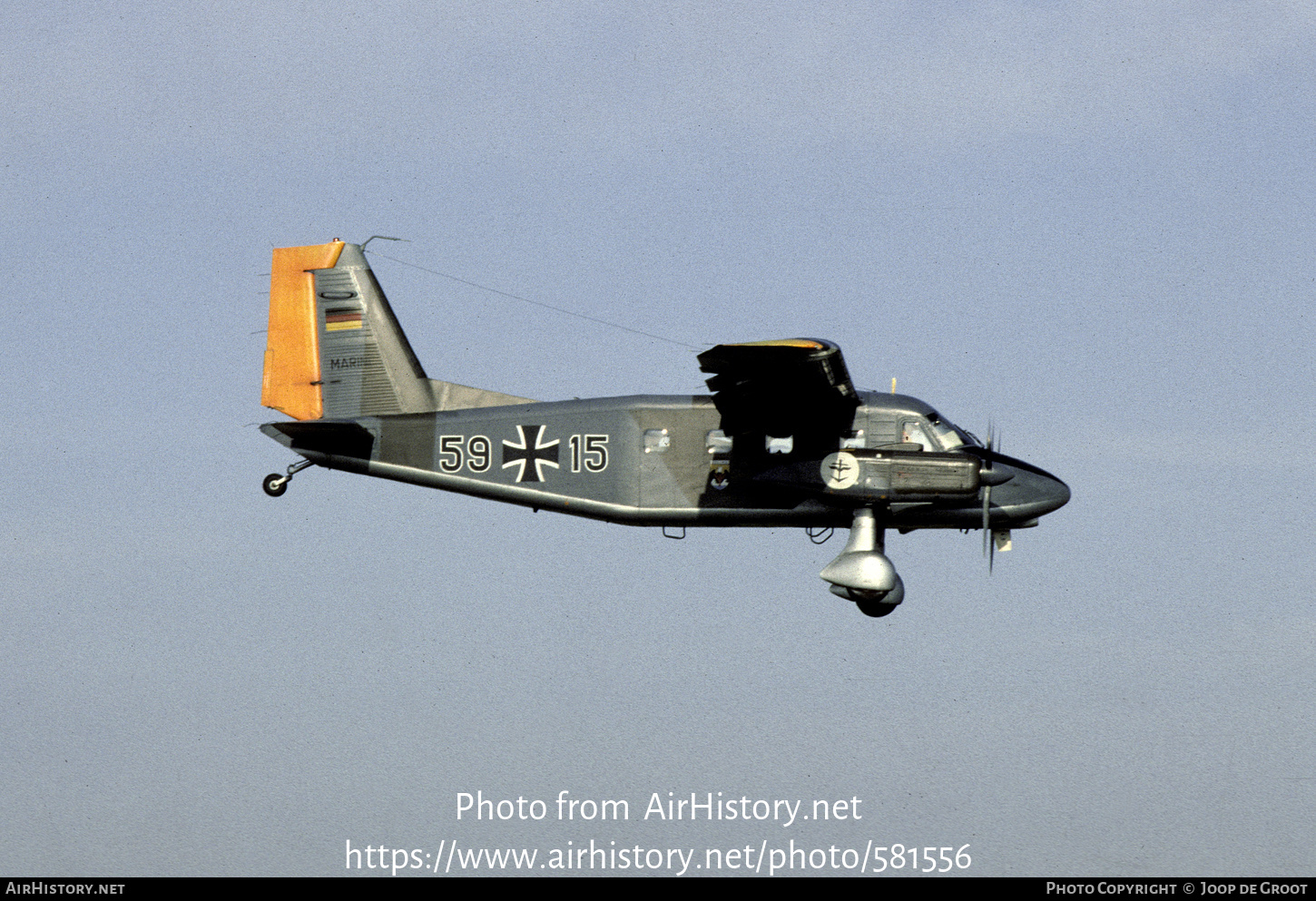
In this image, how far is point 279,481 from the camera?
25.3 m

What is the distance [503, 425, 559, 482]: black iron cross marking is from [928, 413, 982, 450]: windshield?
6.04 m

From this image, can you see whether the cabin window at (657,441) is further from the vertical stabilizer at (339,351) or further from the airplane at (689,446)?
the vertical stabilizer at (339,351)

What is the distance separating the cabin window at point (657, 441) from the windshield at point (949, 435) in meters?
4.14

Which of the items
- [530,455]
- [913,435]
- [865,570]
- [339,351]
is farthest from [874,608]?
[339,351]

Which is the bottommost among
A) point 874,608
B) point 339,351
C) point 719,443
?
point 874,608

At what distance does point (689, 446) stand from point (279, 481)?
6820 mm

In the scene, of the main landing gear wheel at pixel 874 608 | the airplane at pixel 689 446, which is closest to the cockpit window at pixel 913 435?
the airplane at pixel 689 446

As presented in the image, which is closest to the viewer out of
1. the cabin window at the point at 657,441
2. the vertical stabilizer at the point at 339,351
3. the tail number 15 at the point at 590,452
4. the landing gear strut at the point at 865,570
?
the landing gear strut at the point at 865,570

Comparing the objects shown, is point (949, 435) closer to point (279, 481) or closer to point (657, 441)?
point (657, 441)

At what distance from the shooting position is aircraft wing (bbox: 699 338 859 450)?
22453 mm

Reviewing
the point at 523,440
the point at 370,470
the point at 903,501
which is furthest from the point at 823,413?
the point at 370,470

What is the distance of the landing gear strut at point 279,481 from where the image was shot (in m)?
25.2

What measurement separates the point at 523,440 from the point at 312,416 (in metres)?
3.88

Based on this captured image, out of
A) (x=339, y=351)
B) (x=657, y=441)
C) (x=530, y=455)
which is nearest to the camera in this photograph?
(x=657, y=441)
